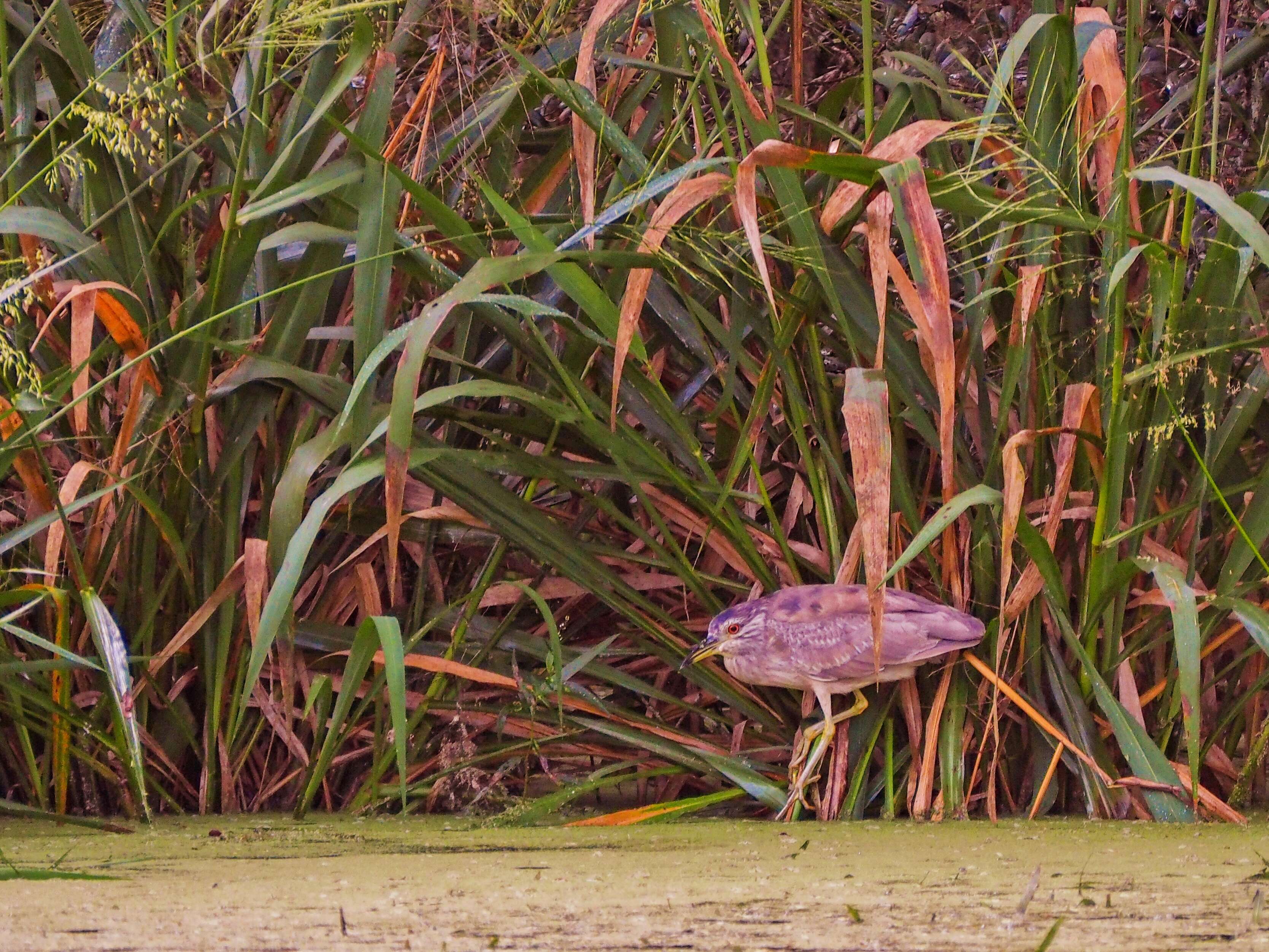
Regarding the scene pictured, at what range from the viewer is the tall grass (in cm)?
177

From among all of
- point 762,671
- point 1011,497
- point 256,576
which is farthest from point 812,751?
point 256,576

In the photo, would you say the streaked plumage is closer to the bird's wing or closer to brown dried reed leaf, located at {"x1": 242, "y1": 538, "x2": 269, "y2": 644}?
the bird's wing

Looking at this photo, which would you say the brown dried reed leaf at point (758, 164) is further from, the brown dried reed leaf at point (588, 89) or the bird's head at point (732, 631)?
the bird's head at point (732, 631)

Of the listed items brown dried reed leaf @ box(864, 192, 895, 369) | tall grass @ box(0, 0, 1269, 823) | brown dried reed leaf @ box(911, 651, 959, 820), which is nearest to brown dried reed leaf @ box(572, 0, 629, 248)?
tall grass @ box(0, 0, 1269, 823)

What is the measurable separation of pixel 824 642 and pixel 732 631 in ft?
0.54

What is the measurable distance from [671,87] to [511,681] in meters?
1.01

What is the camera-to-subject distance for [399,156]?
2.23 m

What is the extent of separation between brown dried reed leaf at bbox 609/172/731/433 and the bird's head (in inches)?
15.5

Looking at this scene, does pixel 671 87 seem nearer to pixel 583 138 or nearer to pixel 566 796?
pixel 583 138

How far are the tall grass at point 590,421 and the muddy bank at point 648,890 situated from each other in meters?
0.25

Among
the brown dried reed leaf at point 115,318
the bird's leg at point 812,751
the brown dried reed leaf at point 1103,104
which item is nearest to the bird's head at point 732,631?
the bird's leg at point 812,751

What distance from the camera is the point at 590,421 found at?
1872mm

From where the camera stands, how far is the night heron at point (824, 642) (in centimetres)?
186

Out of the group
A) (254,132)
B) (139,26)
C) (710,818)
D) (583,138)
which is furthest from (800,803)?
(139,26)
